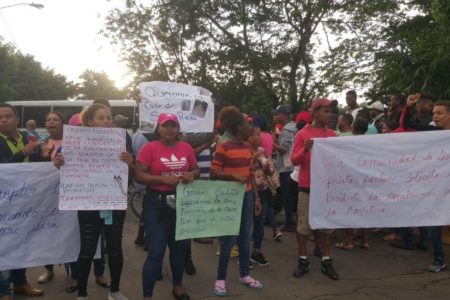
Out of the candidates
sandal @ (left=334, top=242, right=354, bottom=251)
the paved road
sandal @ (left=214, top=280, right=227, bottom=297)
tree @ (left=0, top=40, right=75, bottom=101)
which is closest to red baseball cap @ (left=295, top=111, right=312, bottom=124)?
sandal @ (left=334, top=242, right=354, bottom=251)

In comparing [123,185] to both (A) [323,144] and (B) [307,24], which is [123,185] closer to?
(A) [323,144]

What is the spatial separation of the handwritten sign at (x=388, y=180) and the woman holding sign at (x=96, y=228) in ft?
7.31

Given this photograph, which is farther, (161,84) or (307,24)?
(307,24)

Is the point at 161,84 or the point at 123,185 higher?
the point at 161,84

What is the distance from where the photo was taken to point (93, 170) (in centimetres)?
411

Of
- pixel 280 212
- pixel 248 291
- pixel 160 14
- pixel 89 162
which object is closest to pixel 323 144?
pixel 248 291

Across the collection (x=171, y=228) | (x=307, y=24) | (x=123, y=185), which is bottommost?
(x=171, y=228)

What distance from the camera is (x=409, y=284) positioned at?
494 cm

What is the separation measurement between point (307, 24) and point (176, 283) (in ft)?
53.9

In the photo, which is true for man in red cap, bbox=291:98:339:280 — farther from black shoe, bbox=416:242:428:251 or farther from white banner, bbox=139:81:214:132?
black shoe, bbox=416:242:428:251

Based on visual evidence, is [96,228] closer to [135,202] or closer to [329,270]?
[329,270]

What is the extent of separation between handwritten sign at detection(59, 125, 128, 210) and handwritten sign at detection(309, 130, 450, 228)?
2.24 m

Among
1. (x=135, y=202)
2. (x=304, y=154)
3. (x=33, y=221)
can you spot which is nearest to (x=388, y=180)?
(x=304, y=154)

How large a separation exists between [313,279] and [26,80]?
5138 centimetres
